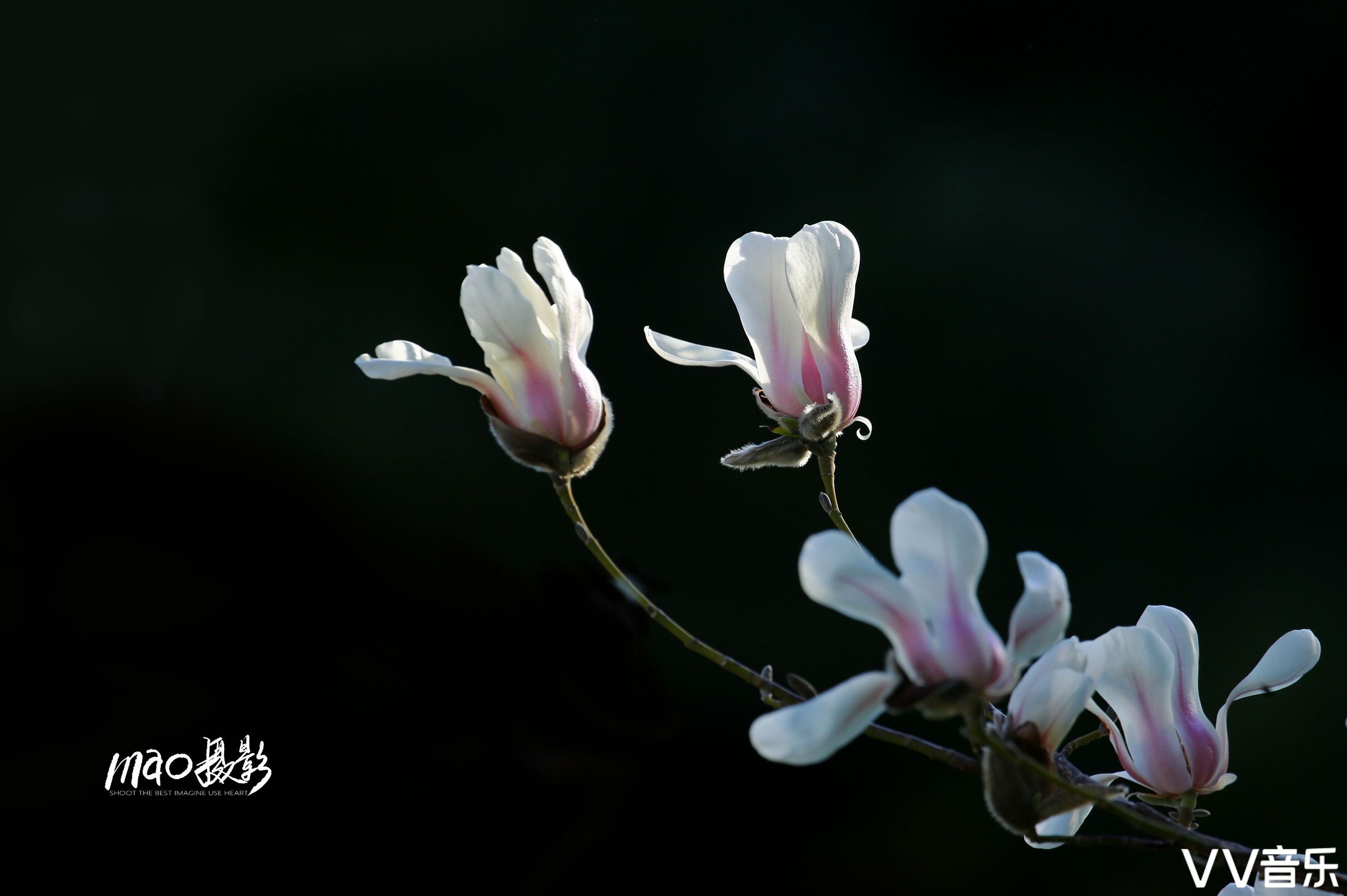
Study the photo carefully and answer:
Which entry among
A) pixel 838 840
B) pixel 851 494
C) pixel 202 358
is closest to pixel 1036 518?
pixel 851 494

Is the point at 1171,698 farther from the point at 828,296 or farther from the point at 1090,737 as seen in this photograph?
the point at 828,296

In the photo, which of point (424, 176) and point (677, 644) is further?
point (424, 176)

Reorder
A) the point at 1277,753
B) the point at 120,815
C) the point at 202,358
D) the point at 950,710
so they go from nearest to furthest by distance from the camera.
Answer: the point at 950,710 < the point at 120,815 < the point at 1277,753 < the point at 202,358

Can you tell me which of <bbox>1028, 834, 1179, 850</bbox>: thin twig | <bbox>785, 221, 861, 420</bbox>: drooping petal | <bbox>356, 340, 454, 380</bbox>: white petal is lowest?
<bbox>1028, 834, 1179, 850</bbox>: thin twig

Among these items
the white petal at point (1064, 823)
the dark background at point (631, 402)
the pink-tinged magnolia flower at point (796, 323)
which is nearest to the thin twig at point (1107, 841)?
the white petal at point (1064, 823)

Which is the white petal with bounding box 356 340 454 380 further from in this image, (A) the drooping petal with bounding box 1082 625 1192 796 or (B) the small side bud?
(A) the drooping petal with bounding box 1082 625 1192 796

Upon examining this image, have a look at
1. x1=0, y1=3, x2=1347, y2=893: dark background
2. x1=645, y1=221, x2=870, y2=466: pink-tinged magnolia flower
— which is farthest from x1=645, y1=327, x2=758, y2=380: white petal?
x1=0, y1=3, x2=1347, y2=893: dark background

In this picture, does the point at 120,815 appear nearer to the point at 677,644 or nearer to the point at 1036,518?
the point at 677,644

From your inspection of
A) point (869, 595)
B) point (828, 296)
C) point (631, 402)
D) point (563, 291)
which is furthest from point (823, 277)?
point (631, 402)
